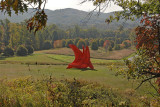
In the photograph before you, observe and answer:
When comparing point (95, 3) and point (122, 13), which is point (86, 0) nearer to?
point (95, 3)

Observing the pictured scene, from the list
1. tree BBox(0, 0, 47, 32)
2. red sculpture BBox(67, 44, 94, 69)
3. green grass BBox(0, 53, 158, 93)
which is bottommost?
green grass BBox(0, 53, 158, 93)

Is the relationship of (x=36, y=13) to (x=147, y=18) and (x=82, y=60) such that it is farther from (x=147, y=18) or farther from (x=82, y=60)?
(x=82, y=60)

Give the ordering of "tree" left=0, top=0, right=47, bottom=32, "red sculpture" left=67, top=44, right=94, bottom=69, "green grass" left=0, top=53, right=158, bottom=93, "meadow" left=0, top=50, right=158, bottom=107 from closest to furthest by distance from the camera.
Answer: "tree" left=0, top=0, right=47, bottom=32 → "meadow" left=0, top=50, right=158, bottom=107 → "green grass" left=0, top=53, right=158, bottom=93 → "red sculpture" left=67, top=44, right=94, bottom=69

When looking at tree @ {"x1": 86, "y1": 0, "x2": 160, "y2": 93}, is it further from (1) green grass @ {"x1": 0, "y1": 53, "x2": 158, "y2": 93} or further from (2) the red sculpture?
(2) the red sculpture

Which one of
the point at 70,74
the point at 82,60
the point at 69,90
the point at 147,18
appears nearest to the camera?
the point at 69,90

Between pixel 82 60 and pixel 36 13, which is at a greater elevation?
pixel 36 13

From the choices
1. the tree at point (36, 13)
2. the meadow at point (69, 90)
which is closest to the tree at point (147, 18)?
the meadow at point (69, 90)

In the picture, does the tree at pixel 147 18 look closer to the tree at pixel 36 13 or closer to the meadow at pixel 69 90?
the meadow at pixel 69 90

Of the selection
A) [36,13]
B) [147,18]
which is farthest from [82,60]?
[36,13]

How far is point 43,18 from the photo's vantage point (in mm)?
3168

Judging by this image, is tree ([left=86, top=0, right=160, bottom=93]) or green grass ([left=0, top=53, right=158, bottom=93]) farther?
green grass ([left=0, top=53, right=158, bottom=93])

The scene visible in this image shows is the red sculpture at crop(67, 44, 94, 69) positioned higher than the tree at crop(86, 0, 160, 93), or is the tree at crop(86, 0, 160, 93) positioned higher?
the tree at crop(86, 0, 160, 93)

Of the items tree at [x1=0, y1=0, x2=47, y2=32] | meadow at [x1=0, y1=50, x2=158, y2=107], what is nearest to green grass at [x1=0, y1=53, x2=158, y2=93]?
meadow at [x1=0, y1=50, x2=158, y2=107]

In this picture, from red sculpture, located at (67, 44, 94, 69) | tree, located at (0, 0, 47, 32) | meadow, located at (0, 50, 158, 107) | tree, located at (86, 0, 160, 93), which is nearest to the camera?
tree, located at (0, 0, 47, 32)
